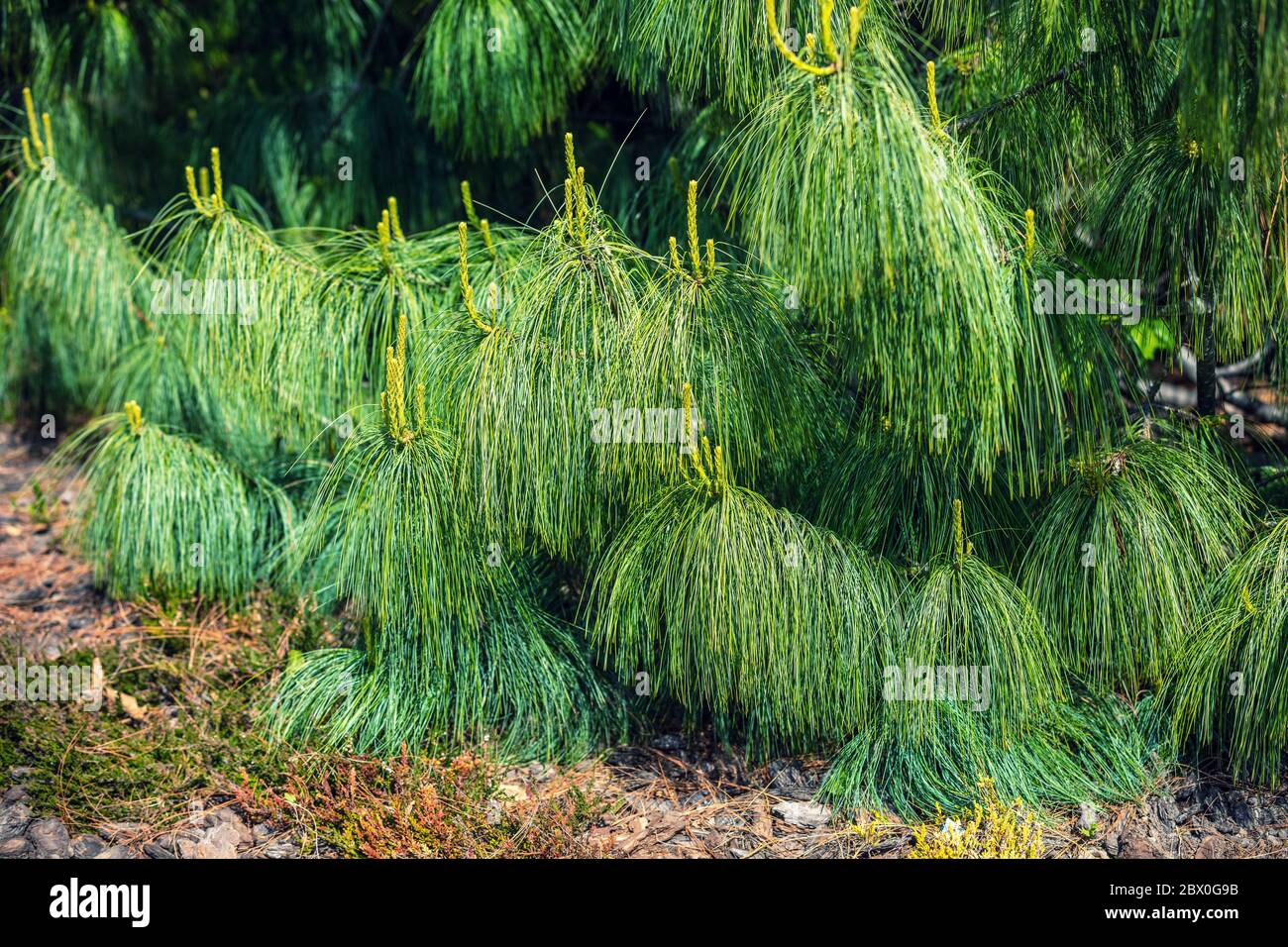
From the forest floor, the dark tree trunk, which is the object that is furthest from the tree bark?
the forest floor

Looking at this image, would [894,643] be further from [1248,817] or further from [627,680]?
[1248,817]

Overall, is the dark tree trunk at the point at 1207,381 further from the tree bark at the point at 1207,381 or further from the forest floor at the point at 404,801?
the forest floor at the point at 404,801

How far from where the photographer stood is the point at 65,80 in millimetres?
3080

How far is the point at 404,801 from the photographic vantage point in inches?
81.3

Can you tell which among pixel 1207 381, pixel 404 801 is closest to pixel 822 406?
pixel 1207 381

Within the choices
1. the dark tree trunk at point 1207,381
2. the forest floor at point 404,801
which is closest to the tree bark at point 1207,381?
the dark tree trunk at point 1207,381

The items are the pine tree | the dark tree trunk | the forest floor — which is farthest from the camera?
the dark tree trunk

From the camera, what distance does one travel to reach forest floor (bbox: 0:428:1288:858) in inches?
79.2

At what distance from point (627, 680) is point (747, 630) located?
407mm

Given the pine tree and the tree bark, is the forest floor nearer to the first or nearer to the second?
the pine tree

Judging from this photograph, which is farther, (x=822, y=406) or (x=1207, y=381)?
(x=1207, y=381)

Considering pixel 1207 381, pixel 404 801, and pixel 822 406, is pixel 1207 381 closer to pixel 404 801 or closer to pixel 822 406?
pixel 822 406

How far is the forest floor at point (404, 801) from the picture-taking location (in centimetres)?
201

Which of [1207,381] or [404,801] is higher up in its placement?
[1207,381]
